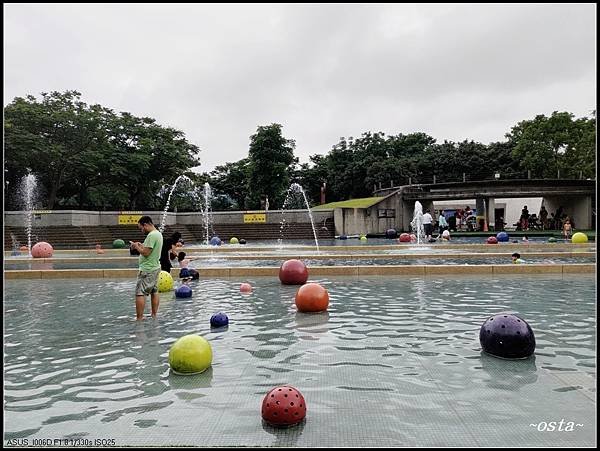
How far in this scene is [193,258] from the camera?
2258 cm

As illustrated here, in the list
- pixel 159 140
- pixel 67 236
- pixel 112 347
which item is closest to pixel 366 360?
pixel 112 347

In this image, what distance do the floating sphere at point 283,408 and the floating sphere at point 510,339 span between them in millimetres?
3313

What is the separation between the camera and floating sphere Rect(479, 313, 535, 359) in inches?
255

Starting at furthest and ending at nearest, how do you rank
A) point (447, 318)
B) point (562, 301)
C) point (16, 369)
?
point (562, 301), point (447, 318), point (16, 369)

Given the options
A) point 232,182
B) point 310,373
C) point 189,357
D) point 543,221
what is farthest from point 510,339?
point 232,182

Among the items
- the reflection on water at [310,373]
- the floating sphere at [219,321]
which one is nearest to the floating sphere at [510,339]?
the reflection on water at [310,373]

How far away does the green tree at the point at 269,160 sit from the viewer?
165ft

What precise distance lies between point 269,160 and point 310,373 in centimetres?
4576

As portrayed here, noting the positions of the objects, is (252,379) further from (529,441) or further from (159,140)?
(159,140)

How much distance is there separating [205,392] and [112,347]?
108 inches

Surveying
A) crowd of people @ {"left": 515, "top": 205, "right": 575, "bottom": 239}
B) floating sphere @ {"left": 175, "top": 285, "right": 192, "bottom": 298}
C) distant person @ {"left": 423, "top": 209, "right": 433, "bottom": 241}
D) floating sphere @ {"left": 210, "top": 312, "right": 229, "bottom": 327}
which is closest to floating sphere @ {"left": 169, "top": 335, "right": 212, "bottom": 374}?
floating sphere @ {"left": 210, "top": 312, "right": 229, "bottom": 327}

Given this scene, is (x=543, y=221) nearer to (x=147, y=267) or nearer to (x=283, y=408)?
(x=147, y=267)

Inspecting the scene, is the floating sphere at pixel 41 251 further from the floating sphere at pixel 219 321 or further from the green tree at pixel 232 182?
the green tree at pixel 232 182

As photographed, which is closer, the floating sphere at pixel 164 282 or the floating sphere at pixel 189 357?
the floating sphere at pixel 189 357
